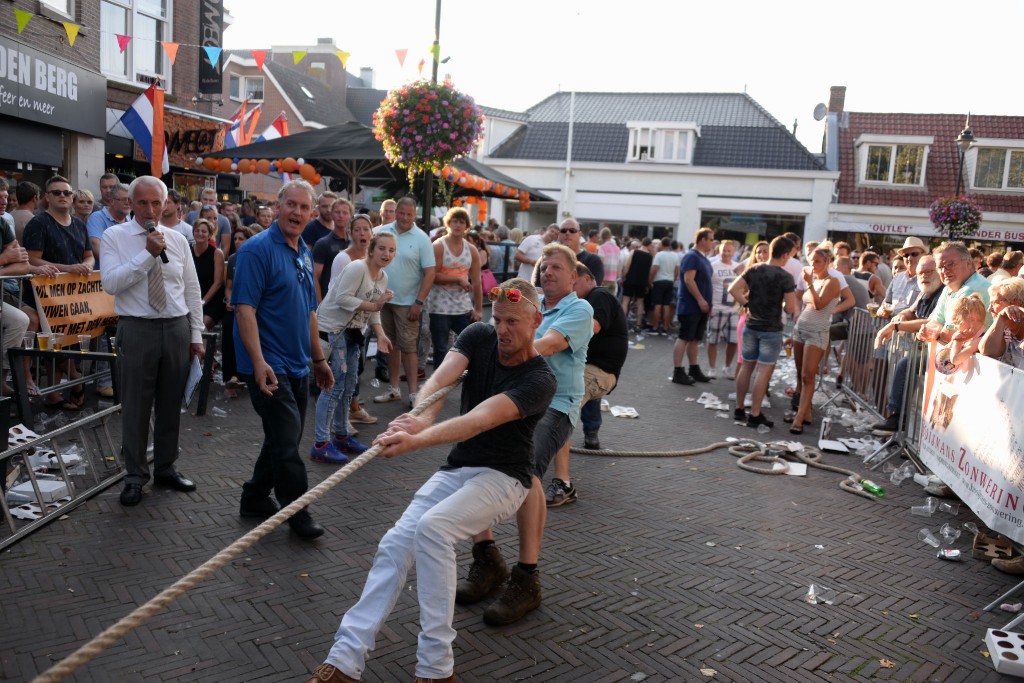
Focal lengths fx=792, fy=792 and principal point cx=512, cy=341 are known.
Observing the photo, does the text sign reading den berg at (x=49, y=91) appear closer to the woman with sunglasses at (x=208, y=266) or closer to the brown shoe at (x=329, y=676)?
the woman with sunglasses at (x=208, y=266)

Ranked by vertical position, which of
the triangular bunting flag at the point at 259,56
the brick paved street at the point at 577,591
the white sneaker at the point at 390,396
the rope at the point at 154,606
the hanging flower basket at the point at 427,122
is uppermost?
the triangular bunting flag at the point at 259,56

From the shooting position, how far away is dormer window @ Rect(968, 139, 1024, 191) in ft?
101

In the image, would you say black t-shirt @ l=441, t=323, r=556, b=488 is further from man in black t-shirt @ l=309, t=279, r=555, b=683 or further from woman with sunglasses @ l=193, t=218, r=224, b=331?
woman with sunglasses @ l=193, t=218, r=224, b=331

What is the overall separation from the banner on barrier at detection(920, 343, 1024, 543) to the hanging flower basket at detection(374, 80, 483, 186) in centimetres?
650

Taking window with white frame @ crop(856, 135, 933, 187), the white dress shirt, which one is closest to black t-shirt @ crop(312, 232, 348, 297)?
the white dress shirt

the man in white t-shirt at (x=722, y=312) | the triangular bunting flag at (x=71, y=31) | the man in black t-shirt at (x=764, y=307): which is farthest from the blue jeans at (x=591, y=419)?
the triangular bunting flag at (x=71, y=31)

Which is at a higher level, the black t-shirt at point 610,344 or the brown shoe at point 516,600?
the black t-shirt at point 610,344

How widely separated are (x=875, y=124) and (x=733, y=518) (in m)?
32.3

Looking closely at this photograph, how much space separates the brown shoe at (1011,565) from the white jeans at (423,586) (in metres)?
3.56

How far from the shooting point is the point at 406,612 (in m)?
3.95

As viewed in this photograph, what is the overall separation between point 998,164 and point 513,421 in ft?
113

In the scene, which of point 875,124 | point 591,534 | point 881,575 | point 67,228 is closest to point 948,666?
point 881,575

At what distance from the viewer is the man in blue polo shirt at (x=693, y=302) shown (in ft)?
34.4

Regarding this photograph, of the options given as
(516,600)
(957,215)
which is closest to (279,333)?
(516,600)
